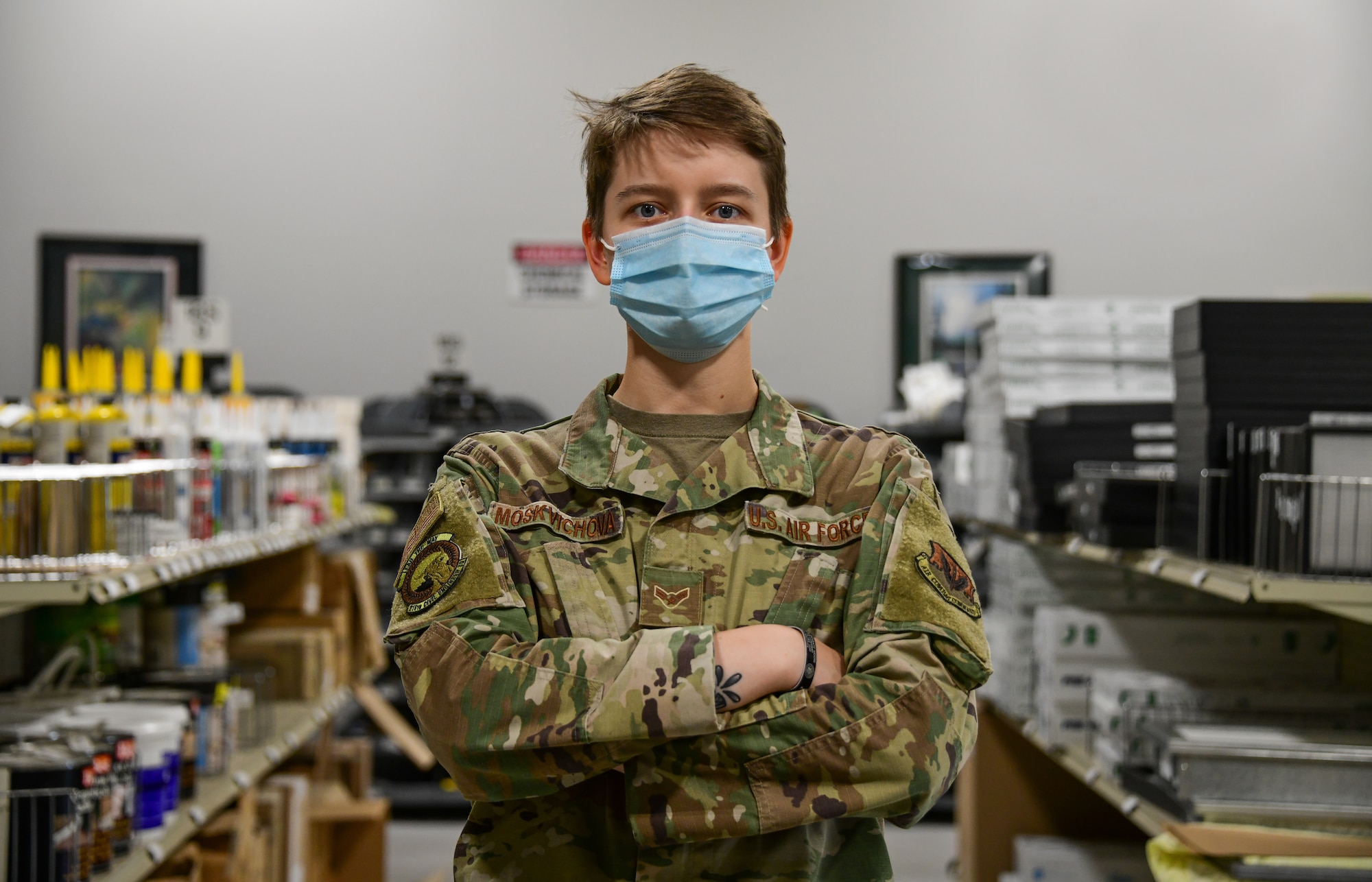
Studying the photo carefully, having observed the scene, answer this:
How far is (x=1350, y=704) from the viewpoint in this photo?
111 inches

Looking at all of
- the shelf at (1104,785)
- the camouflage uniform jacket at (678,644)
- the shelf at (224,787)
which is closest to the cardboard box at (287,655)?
the shelf at (224,787)

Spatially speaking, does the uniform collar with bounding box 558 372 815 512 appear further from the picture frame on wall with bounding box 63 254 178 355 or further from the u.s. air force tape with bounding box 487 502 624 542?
the picture frame on wall with bounding box 63 254 178 355

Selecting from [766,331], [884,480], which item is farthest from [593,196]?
[766,331]

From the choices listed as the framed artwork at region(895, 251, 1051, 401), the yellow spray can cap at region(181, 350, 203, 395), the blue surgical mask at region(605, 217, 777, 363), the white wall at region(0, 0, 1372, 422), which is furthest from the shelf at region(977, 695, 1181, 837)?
the white wall at region(0, 0, 1372, 422)

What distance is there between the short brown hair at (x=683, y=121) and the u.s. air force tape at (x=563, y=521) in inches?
14.9

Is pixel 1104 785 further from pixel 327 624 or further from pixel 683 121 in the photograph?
pixel 327 624

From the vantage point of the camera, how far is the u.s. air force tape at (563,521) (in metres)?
1.52

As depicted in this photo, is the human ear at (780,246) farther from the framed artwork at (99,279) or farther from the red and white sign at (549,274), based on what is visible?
the framed artwork at (99,279)

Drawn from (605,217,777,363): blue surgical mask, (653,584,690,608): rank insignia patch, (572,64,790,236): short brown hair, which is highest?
(572,64,790,236): short brown hair

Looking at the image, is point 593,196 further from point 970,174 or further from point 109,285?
point 109,285

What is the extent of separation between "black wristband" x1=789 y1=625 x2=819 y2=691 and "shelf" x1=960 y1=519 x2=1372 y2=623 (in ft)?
Result: 3.84

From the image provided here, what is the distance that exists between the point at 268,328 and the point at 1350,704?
5820 mm

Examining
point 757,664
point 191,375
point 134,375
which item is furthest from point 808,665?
point 191,375

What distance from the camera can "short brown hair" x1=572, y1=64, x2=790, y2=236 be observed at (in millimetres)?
1500
